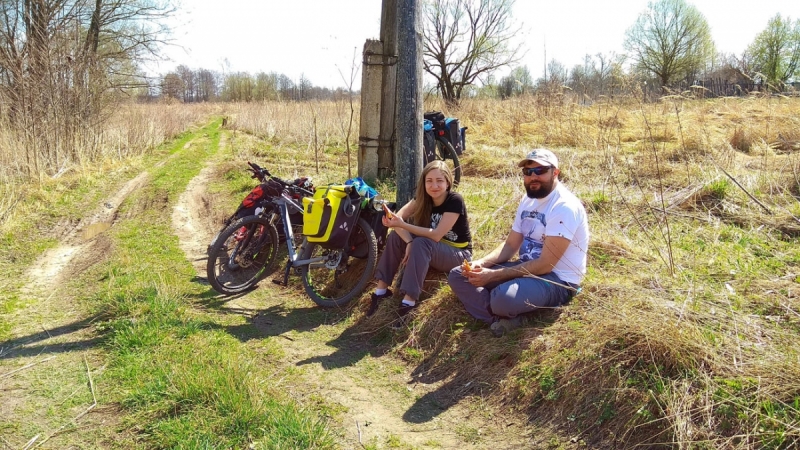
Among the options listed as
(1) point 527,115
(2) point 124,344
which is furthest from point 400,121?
(1) point 527,115

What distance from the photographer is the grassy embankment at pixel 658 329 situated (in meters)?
2.48

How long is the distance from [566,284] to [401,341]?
49.2 inches

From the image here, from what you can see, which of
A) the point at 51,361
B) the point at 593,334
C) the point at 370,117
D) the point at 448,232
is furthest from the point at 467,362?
the point at 370,117

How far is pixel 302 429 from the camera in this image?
2.78 m

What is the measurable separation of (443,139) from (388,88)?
3.19ft

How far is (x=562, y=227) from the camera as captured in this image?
3.49m

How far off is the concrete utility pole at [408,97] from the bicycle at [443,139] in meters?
1.89

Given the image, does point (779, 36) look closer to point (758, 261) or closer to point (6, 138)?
point (758, 261)

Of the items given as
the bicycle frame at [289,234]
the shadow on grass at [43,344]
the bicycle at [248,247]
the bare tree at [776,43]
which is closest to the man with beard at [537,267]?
the bicycle frame at [289,234]

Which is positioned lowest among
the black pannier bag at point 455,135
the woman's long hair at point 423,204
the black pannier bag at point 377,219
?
the black pannier bag at point 377,219

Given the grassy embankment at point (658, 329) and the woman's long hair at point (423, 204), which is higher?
the woman's long hair at point (423, 204)

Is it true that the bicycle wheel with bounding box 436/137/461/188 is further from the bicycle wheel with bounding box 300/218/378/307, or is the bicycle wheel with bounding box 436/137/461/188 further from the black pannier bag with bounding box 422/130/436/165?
the bicycle wheel with bounding box 300/218/378/307

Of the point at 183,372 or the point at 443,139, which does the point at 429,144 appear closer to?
the point at 443,139

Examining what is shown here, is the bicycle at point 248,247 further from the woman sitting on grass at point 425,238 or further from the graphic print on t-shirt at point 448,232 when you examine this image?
the graphic print on t-shirt at point 448,232
